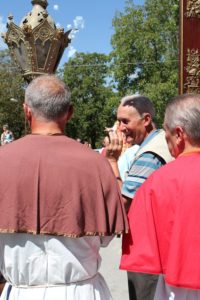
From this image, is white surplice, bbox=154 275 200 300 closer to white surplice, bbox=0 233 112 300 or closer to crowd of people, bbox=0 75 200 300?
crowd of people, bbox=0 75 200 300

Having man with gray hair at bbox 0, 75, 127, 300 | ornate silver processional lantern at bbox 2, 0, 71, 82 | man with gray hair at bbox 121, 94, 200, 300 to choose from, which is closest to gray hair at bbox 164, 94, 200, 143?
man with gray hair at bbox 121, 94, 200, 300

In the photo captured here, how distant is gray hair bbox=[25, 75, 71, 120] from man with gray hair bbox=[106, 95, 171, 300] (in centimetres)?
82

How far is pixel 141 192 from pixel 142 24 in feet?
93.3

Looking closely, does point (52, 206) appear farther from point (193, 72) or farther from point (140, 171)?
point (193, 72)

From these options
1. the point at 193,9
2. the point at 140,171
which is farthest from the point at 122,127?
the point at 193,9

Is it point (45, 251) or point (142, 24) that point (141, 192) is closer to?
point (45, 251)

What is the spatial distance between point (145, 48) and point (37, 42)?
24.2 m

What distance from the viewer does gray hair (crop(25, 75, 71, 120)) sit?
252cm

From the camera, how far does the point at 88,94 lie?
56.7 m

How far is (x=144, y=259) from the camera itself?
2490mm

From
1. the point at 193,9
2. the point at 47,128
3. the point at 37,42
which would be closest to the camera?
the point at 47,128

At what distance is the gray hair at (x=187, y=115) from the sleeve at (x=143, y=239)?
1.01 feet

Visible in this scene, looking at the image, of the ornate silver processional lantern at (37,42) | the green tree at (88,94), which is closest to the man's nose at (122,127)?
the ornate silver processional lantern at (37,42)

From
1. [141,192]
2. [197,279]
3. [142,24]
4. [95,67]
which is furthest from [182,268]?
[95,67]
